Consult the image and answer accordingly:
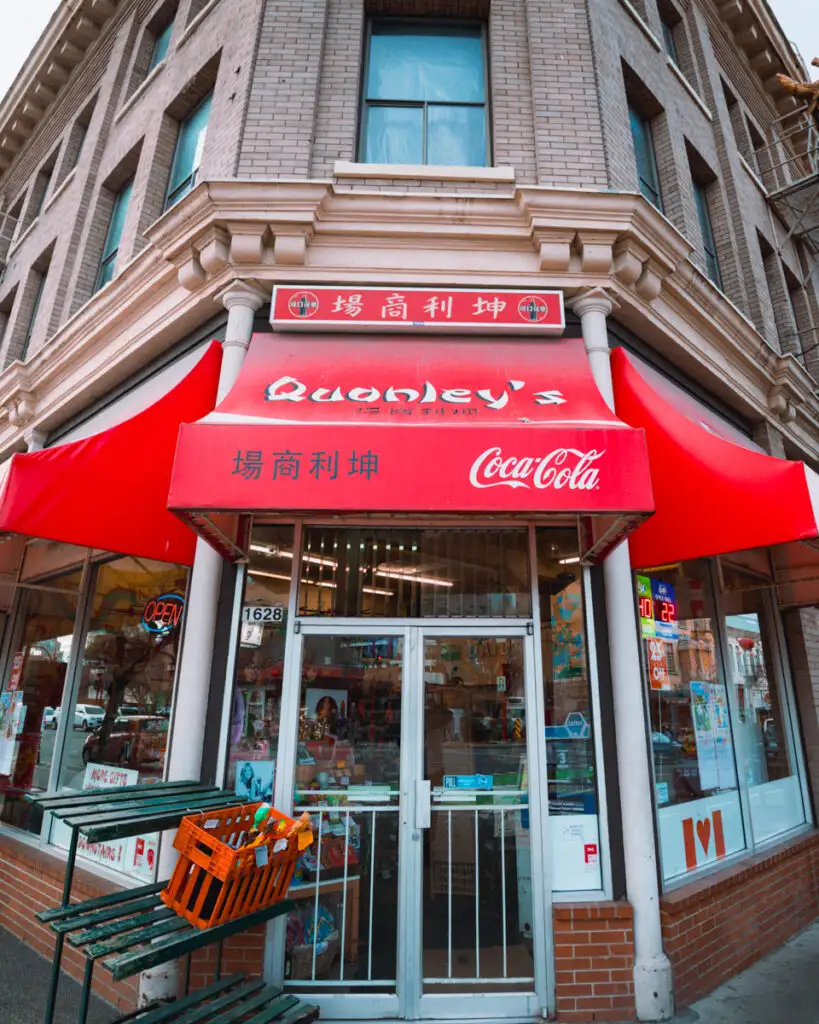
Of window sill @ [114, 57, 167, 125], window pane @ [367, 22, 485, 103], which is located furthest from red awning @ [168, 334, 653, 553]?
window sill @ [114, 57, 167, 125]

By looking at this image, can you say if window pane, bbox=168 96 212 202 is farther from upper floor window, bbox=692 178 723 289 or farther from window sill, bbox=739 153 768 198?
window sill, bbox=739 153 768 198

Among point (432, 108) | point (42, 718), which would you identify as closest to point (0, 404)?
point (42, 718)

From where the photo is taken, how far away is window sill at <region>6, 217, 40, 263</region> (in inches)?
431

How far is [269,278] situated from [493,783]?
4490 mm

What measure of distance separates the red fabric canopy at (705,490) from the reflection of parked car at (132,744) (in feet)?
14.1

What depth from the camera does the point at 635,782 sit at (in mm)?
4352

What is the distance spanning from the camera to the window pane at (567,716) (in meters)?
4.34

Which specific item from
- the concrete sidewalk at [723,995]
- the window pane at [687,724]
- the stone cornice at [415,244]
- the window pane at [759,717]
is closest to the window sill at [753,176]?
the stone cornice at [415,244]

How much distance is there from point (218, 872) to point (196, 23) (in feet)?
31.0

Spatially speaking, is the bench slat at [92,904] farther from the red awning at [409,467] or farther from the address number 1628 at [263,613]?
the red awning at [409,467]

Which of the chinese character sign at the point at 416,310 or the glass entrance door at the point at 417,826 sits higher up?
the chinese character sign at the point at 416,310

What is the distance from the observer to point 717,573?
643 centimetres

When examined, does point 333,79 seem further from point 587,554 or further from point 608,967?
point 608,967

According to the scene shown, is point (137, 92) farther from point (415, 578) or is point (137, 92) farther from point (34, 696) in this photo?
point (415, 578)
